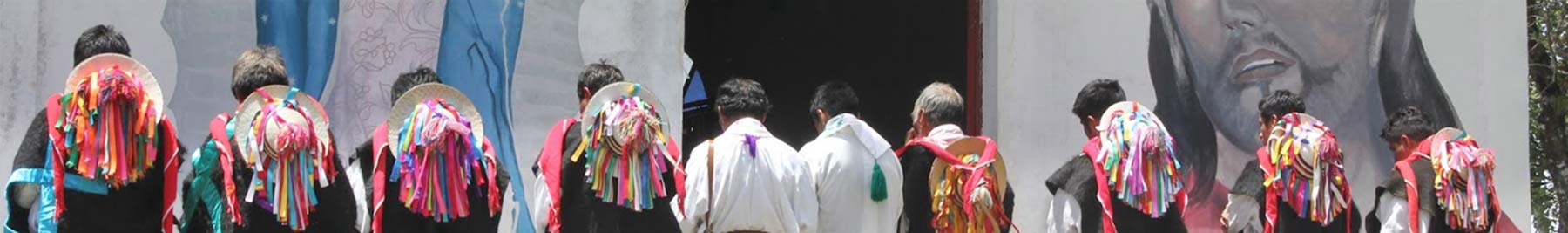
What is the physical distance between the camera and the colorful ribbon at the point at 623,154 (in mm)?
8305

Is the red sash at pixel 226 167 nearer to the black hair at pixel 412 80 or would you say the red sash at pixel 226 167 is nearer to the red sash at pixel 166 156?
the red sash at pixel 166 156

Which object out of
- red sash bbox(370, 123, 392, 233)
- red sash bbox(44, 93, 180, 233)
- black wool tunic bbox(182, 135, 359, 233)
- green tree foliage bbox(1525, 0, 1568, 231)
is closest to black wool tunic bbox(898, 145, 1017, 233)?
red sash bbox(370, 123, 392, 233)

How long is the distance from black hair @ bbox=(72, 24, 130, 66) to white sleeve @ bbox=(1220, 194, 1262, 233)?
4.43 metres

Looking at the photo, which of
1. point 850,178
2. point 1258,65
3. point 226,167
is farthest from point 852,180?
point 1258,65

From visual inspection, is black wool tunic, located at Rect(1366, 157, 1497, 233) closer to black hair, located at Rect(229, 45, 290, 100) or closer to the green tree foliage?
black hair, located at Rect(229, 45, 290, 100)

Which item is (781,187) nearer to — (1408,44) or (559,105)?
(559,105)

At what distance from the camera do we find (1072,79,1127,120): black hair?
9.16 meters

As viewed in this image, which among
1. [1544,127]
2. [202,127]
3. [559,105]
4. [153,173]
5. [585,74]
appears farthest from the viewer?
[1544,127]

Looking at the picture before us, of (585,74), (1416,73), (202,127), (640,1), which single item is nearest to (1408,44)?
(1416,73)

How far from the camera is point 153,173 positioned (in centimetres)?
793

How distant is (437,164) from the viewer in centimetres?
819

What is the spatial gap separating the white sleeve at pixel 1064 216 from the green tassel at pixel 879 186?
0.65 m

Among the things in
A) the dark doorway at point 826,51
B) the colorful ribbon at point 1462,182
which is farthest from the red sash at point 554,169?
the dark doorway at point 826,51

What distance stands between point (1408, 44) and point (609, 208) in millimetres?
5011
